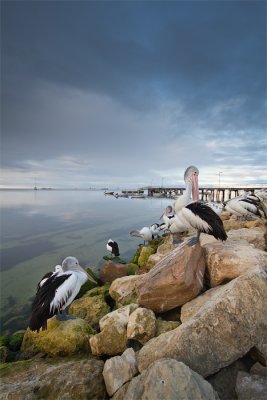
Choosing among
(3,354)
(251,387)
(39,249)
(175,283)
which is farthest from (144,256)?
(251,387)

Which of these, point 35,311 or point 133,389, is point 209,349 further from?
point 35,311

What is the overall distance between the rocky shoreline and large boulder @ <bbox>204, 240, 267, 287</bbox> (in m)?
0.02

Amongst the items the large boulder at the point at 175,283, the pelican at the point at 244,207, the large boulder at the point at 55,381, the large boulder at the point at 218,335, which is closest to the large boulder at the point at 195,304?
the large boulder at the point at 175,283

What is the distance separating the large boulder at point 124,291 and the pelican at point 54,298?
1.36 metres

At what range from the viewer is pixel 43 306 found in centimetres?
502

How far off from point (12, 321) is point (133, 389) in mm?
6525

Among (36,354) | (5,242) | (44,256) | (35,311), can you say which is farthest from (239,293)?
(5,242)

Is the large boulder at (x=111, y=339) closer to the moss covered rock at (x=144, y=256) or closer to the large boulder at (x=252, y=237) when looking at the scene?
the large boulder at (x=252, y=237)

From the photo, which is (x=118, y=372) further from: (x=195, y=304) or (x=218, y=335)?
(x=195, y=304)

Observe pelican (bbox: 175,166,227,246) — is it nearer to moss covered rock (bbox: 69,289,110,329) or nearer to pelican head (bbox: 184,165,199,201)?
pelican head (bbox: 184,165,199,201)

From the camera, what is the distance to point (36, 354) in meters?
5.12

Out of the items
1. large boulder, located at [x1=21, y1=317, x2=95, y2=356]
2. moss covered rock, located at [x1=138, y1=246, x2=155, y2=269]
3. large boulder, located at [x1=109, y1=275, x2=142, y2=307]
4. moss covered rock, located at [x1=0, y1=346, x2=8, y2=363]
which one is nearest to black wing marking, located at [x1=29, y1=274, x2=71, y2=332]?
large boulder, located at [x1=21, y1=317, x2=95, y2=356]

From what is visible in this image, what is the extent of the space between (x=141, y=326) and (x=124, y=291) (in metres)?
2.40

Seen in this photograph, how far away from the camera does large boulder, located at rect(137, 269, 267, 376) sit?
3287 millimetres
